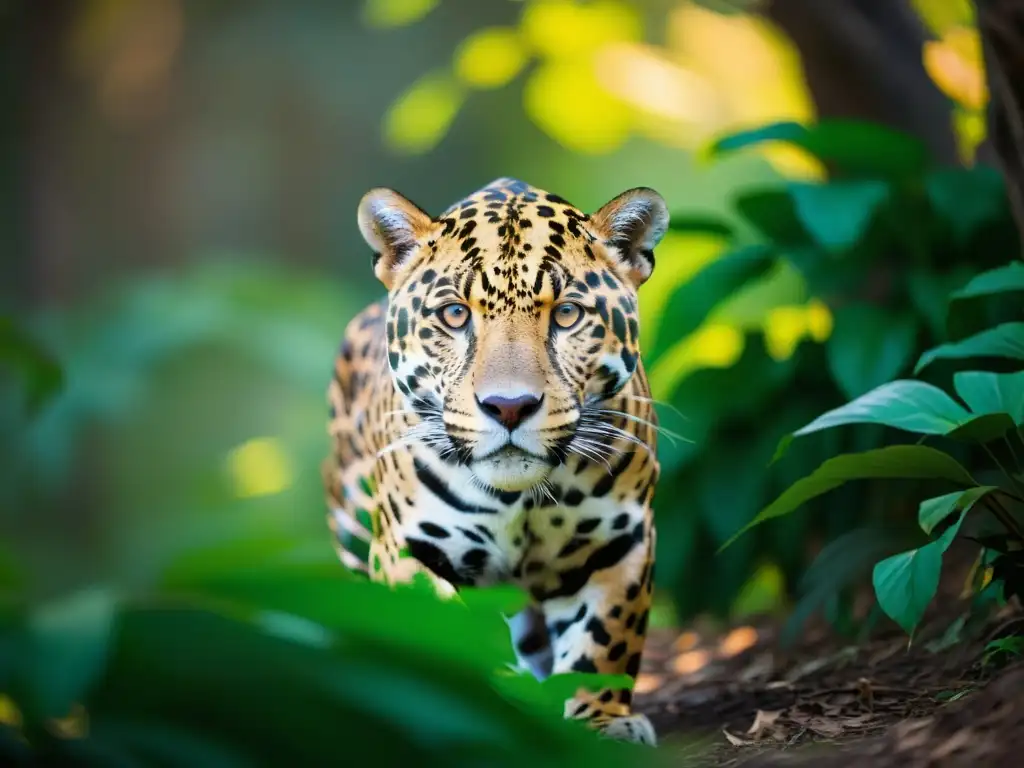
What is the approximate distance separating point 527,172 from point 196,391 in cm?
587

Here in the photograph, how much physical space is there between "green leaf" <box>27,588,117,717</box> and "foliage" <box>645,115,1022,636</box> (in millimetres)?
4284

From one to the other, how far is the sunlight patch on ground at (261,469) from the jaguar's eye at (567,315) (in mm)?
3614

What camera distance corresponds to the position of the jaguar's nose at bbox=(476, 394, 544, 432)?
3.60 m

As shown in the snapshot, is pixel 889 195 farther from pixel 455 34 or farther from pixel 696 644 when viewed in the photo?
pixel 455 34

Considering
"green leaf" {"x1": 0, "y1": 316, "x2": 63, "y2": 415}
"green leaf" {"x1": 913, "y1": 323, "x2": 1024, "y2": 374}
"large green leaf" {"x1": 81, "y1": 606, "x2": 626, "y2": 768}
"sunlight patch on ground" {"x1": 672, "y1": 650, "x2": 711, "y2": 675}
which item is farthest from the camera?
"sunlight patch on ground" {"x1": 672, "y1": 650, "x2": 711, "y2": 675}

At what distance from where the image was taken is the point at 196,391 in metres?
13.4

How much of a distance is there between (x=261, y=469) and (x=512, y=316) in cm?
465

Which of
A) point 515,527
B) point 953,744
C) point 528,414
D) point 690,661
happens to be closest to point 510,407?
point 528,414

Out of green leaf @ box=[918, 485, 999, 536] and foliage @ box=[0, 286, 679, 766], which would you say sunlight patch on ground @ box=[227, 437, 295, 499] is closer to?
green leaf @ box=[918, 485, 999, 536]

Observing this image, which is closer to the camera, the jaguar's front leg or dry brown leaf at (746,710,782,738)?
dry brown leaf at (746,710,782,738)

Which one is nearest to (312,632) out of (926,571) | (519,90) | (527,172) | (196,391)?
(926,571)

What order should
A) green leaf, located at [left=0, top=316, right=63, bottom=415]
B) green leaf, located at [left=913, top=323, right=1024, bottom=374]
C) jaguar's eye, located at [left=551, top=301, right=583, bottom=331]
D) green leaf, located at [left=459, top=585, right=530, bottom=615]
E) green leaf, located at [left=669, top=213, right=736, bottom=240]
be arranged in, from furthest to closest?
1. green leaf, located at [left=669, top=213, right=736, bottom=240]
2. green leaf, located at [left=913, top=323, right=1024, bottom=374]
3. jaguar's eye, located at [left=551, top=301, right=583, bottom=331]
4. green leaf, located at [left=0, top=316, right=63, bottom=415]
5. green leaf, located at [left=459, top=585, right=530, bottom=615]

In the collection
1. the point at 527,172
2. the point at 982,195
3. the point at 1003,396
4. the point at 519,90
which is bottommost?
the point at 1003,396

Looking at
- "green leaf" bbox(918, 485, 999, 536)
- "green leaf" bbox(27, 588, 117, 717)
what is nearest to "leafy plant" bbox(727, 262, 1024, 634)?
"green leaf" bbox(918, 485, 999, 536)
